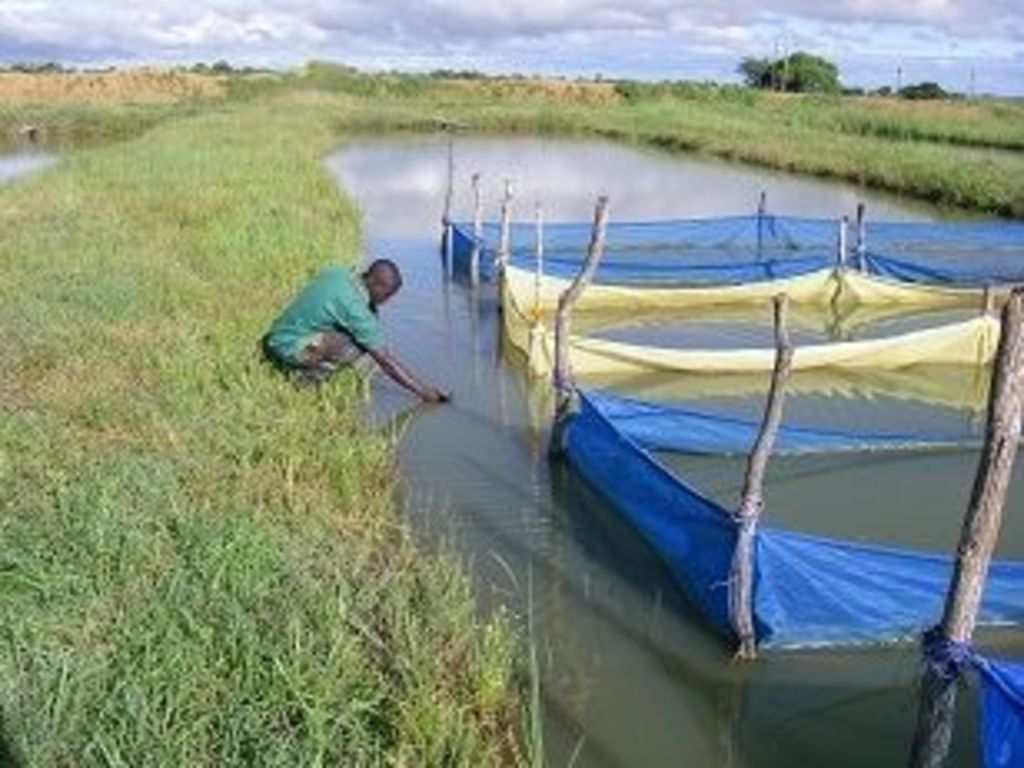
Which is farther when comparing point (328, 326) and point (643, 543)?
point (328, 326)

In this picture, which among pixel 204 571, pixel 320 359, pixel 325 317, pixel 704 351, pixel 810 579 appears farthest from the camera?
pixel 704 351

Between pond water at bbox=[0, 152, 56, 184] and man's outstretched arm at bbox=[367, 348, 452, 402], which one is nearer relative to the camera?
man's outstretched arm at bbox=[367, 348, 452, 402]

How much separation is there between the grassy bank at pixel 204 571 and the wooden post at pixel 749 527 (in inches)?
37.8

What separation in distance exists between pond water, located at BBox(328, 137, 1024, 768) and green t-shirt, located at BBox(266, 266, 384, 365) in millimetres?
842

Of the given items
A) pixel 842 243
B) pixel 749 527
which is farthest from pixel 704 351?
pixel 749 527

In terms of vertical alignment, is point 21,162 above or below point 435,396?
below

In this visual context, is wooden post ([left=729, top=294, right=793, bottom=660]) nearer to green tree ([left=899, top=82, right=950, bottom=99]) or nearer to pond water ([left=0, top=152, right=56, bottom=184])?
pond water ([left=0, top=152, right=56, bottom=184])

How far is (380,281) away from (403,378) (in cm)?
80

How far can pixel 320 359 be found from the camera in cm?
833

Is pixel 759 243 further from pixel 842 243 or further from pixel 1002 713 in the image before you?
pixel 1002 713

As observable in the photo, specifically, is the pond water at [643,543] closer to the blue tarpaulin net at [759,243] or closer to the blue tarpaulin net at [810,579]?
the blue tarpaulin net at [810,579]

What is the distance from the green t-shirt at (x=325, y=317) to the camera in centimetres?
821

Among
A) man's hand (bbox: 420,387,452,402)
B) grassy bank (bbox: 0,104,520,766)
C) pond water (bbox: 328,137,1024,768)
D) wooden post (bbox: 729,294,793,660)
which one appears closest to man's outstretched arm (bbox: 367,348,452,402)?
man's hand (bbox: 420,387,452,402)

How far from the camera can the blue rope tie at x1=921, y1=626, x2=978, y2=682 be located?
4.00m
